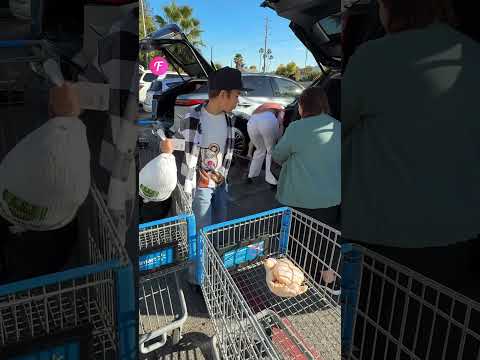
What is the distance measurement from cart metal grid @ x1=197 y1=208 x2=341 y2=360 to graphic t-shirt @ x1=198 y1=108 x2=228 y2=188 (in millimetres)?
346

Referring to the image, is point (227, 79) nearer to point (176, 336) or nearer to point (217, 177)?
point (217, 177)

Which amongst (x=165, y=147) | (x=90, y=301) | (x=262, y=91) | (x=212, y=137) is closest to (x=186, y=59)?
(x=262, y=91)

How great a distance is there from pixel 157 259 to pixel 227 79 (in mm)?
831

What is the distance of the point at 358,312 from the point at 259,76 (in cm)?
429

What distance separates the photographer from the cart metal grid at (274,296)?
1.21 m

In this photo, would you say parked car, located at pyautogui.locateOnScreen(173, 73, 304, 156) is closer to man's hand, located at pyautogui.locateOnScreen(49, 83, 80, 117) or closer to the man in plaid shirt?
the man in plaid shirt

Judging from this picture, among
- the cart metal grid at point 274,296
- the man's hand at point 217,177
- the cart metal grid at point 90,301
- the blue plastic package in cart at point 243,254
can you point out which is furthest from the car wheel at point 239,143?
the cart metal grid at point 90,301

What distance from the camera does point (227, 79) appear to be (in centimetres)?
123

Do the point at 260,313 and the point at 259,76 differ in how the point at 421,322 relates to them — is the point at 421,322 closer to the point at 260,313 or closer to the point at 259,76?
the point at 260,313

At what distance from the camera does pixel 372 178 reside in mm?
344

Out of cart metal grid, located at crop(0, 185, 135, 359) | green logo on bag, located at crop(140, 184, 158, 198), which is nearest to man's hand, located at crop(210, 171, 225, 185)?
green logo on bag, located at crop(140, 184, 158, 198)

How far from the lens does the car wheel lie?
1.54m

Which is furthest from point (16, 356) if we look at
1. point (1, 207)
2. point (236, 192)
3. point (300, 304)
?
point (236, 192)

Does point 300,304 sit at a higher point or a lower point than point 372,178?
lower
